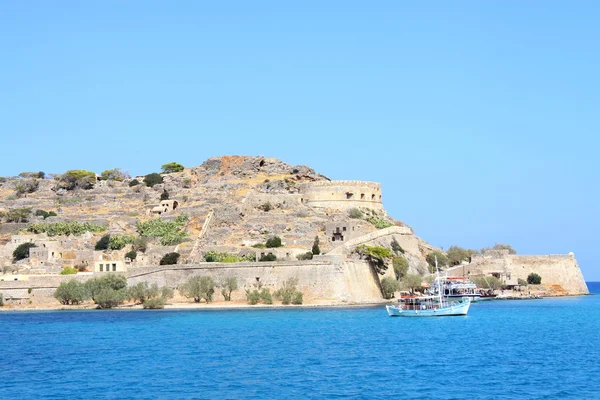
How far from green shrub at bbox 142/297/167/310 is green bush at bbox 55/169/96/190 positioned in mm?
30242

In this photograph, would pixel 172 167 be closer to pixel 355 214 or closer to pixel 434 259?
pixel 355 214

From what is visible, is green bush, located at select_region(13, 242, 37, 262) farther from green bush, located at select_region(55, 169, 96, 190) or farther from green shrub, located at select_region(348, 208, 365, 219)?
green shrub, located at select_region(348, 208, 365, 219)

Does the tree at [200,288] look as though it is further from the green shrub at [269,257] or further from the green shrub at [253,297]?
the green shrub at [269,257]

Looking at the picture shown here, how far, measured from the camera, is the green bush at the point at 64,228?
221 feet

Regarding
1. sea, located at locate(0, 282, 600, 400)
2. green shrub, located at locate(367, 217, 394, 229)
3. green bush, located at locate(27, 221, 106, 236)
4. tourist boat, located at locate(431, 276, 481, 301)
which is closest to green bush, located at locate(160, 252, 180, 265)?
sea, located at locate(0, 282, 600, 400)

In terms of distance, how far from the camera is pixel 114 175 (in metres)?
89.2

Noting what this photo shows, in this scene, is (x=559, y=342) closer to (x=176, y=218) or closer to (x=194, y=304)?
(x=194, y=304)

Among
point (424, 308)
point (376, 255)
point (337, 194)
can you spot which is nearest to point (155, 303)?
point (376, 255)

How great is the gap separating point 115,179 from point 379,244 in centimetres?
3480

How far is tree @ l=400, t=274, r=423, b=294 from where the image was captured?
6081 cm

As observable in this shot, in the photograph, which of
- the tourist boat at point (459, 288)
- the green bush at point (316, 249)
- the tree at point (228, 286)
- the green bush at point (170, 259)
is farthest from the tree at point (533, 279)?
the green bush at point (170, 259)

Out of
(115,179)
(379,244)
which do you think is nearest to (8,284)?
(379,244)

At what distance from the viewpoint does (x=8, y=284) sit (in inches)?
2303

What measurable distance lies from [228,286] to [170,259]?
5426 millimetres
